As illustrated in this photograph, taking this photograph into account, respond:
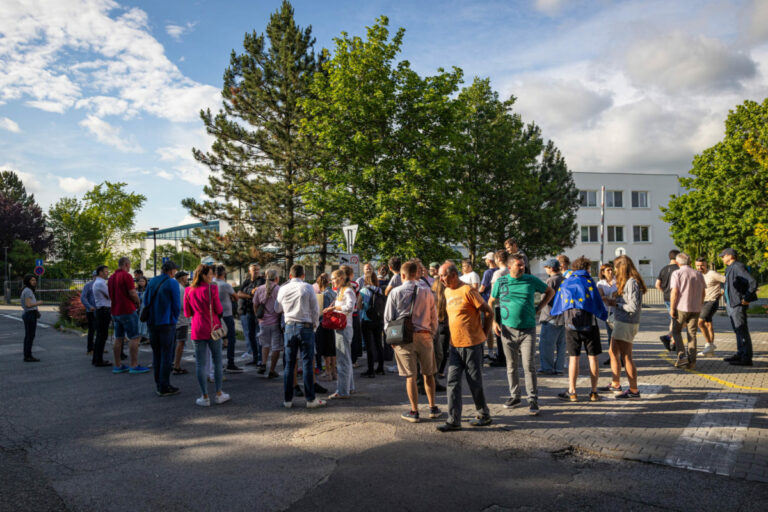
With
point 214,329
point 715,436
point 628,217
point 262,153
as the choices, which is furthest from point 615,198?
point 214,329

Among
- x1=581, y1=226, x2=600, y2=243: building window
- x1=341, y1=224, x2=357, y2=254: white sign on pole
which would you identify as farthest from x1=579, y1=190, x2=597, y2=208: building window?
x1=341, y1=224, x2=357, y2=254: white sign on pole

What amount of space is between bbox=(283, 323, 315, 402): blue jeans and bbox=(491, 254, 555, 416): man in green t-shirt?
2.52m

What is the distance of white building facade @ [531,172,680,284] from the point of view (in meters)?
48.1

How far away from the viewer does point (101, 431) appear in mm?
5719

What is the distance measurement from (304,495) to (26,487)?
93.8 inches

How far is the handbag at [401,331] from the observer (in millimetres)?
5691

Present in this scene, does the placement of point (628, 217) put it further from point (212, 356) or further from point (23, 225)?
point (23, 225)

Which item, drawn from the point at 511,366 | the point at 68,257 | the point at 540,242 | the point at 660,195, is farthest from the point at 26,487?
the point at 660,195

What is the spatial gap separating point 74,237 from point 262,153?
28.5 metres

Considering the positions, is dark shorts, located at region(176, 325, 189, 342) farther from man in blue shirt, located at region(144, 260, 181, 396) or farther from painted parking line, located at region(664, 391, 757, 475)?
painted parking line, located at region(664, 391, 757, 475)

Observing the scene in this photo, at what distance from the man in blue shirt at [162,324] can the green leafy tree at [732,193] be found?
32.7m

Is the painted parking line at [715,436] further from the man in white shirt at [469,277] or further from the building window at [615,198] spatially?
the building window at [615,198]

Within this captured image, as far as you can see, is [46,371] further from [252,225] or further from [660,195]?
[660,195]

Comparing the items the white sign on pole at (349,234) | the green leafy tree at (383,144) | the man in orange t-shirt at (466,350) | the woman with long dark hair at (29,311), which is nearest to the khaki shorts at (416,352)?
the man in orange t-shirt at (466,350)
